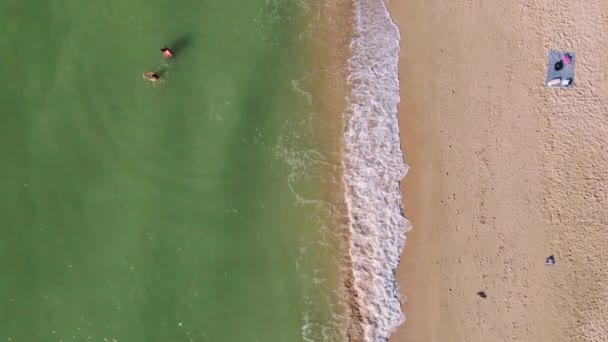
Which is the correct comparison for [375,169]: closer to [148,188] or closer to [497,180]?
[497,180]

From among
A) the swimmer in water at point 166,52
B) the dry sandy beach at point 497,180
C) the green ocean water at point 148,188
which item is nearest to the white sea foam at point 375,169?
the dry sandy beach at point 497,180

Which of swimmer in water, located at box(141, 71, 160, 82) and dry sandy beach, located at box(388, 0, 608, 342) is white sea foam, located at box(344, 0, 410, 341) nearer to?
dry sandy beach, located at box(388, 0, 608, 342)

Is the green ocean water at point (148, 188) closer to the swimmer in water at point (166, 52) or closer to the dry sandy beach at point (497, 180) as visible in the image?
the swimmer in water at point (166, 52)

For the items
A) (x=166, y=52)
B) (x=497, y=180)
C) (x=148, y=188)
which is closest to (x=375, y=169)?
(x=497, y=180)

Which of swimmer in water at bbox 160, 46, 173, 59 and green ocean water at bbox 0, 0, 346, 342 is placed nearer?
swimmer in water at bbox 160, 46, 173, 59

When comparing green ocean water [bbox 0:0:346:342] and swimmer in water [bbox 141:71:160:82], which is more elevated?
swimmer in water [bbox 141:71:160:82]

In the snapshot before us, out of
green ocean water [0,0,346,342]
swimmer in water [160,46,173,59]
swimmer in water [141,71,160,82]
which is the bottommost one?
green ocean water [0,0,346,342]

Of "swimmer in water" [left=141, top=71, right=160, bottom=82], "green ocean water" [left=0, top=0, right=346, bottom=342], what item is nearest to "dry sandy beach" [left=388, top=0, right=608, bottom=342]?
"green ocean water" [left=0, top=0, right=346, bottom=342]
